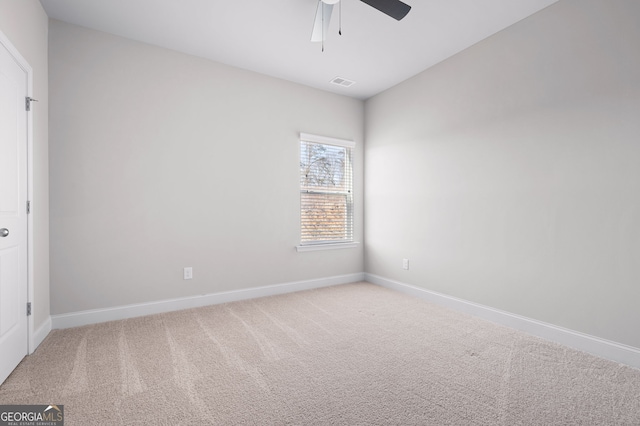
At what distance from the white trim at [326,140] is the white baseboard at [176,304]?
196cm

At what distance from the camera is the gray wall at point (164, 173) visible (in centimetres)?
273

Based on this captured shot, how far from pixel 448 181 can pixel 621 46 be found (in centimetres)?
168

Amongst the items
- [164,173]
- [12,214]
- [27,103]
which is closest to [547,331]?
[164,173]

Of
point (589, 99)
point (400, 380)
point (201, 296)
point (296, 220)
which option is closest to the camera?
point (400, 380)

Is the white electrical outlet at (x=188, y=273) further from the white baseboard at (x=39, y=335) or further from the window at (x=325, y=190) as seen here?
the window at (x=325, y=190)

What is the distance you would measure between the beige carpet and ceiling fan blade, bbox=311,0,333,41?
266cm

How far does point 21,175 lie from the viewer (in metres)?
2.12

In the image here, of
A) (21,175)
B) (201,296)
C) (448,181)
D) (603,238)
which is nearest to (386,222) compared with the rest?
(448,181)

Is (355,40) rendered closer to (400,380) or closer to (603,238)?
(603,238)

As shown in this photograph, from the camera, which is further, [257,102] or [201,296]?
[257,102]

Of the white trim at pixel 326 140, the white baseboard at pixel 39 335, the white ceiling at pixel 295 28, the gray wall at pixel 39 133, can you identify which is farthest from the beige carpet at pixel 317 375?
the white ceiling at pixel 295 28

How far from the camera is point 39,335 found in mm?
2365

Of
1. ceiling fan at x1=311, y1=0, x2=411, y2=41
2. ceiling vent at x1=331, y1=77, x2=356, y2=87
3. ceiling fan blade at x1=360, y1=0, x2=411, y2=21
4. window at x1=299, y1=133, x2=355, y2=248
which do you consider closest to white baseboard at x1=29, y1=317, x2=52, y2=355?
window at x1=299, y1=133, x2=355, y2=248

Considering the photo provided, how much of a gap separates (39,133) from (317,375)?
2.93m
